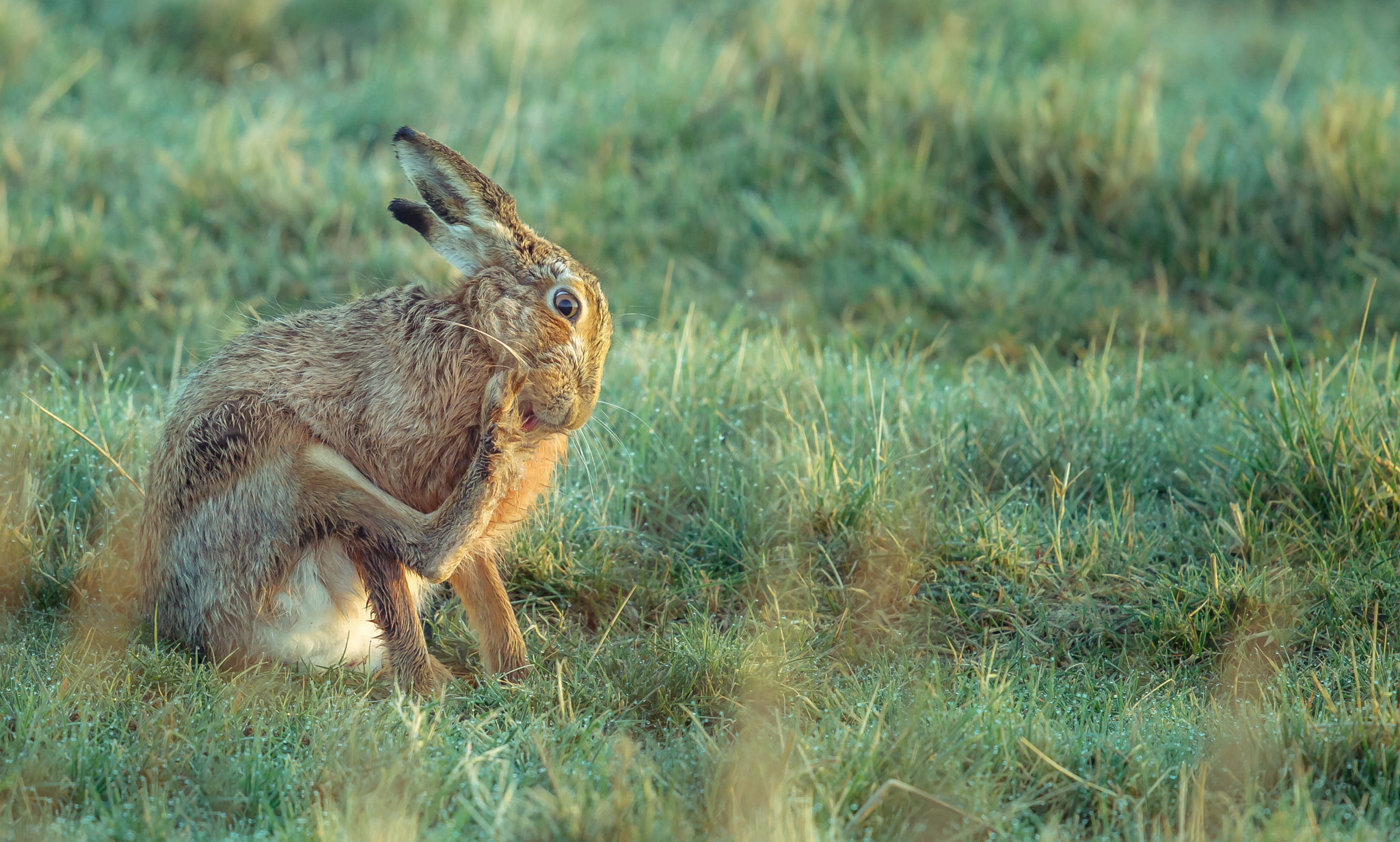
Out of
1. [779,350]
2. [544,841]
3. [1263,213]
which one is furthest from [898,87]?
[544,841]

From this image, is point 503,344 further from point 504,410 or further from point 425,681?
point 425,681

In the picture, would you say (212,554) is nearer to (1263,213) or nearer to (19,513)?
(19,513)

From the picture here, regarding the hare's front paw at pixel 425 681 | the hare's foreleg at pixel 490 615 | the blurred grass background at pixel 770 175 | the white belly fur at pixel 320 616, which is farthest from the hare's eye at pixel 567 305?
the blurred grass background at pixel 770 175

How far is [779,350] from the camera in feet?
15.7

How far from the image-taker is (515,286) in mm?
3162

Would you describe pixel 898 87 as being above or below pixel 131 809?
above

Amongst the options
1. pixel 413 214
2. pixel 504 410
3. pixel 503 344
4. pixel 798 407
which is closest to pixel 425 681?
pixel 504 410

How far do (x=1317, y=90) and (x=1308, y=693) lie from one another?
430 centimetres

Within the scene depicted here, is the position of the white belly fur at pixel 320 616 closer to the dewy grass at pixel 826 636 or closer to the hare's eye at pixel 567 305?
the dewy grass at pixel 826 636

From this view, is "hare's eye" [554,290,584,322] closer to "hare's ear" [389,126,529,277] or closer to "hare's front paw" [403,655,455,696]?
"hare's ear" [389,126,529,277]

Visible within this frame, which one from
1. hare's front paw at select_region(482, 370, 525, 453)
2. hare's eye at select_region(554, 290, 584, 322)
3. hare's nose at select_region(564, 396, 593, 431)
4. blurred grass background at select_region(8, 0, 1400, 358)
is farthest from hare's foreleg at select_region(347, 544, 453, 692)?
blurred grass background at select_region(8, 0, 1400, 358)

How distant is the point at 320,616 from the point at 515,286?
96 centimetres

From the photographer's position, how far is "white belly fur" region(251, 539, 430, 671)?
124 inches

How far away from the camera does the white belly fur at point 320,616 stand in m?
3.14
